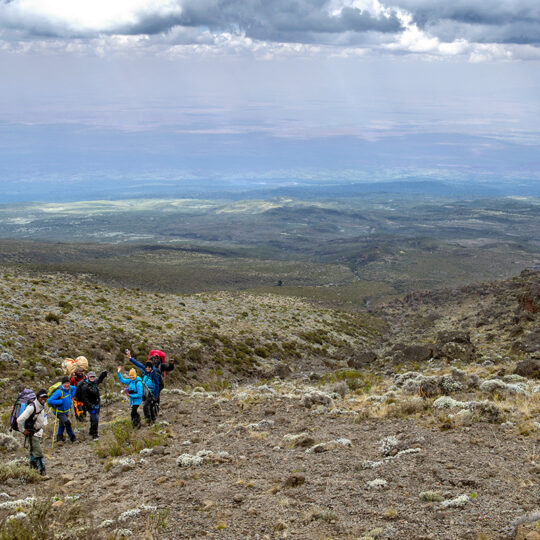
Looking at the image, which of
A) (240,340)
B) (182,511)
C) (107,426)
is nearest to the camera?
(182,511)

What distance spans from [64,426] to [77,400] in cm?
71

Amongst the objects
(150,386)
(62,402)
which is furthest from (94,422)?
(150,386)

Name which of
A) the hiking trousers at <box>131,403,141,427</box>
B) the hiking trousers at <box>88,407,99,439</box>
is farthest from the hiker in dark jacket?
the hiking trousers at <box>88,407,99,439</box>

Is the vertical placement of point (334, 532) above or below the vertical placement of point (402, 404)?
above

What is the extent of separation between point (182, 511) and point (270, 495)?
1.47 metres

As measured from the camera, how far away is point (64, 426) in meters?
12.9

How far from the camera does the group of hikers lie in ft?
34.4

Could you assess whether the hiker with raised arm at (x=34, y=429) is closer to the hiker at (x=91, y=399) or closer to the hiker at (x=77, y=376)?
the hiker at (x=91, y=399)

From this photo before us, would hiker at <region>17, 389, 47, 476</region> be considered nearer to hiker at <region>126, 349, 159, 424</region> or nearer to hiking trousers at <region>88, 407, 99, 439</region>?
hiking trousers at <region>88, 407, 99, 439</region>

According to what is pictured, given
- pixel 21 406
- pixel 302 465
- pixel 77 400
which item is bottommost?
pixel 302 465

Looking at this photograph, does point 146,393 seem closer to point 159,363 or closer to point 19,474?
point 159,363

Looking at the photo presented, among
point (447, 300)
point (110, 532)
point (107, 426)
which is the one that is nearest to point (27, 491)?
point (110, 532)

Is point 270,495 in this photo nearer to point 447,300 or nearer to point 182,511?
point 182,511

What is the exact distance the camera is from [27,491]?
9.52 meters
